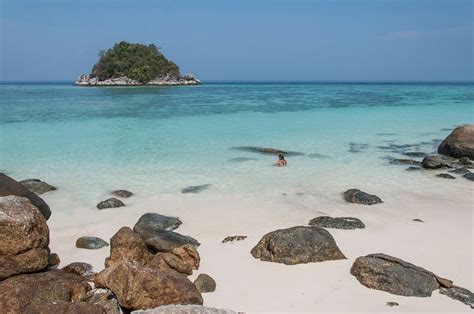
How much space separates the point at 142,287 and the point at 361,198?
6883mm

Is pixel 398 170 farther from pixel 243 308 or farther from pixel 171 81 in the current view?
pixel 171 81

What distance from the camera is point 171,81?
380ft

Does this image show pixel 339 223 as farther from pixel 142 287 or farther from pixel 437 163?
pixel 437 163

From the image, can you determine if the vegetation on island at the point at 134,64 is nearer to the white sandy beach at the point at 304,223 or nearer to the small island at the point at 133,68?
the small island at the point at 133,68

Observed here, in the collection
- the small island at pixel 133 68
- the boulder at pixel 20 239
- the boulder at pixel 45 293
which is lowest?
the boulder at pixel 45 293

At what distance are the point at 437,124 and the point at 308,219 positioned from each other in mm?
21627

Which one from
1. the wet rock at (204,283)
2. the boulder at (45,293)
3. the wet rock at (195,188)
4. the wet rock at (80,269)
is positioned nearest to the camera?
the boulder at (45,293)

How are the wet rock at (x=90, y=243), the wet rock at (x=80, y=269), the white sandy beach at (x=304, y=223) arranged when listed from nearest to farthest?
the white sandy beach at (x=304, y=223) < the wet rock at (x=80, y=269) < the wet rock at (x=90, y=243)

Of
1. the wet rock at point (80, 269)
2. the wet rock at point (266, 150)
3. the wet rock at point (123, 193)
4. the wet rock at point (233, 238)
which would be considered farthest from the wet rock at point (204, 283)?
the wet rock at point (266, 150)

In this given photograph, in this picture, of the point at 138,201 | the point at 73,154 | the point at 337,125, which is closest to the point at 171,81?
the point at 337,125

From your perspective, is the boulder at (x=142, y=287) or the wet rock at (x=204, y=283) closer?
the boulder at (x=142, y=287)

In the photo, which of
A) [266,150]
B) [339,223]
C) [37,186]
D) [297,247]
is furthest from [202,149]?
[297,247]

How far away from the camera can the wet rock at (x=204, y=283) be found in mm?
6254

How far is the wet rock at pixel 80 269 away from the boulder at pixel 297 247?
2625 mm
